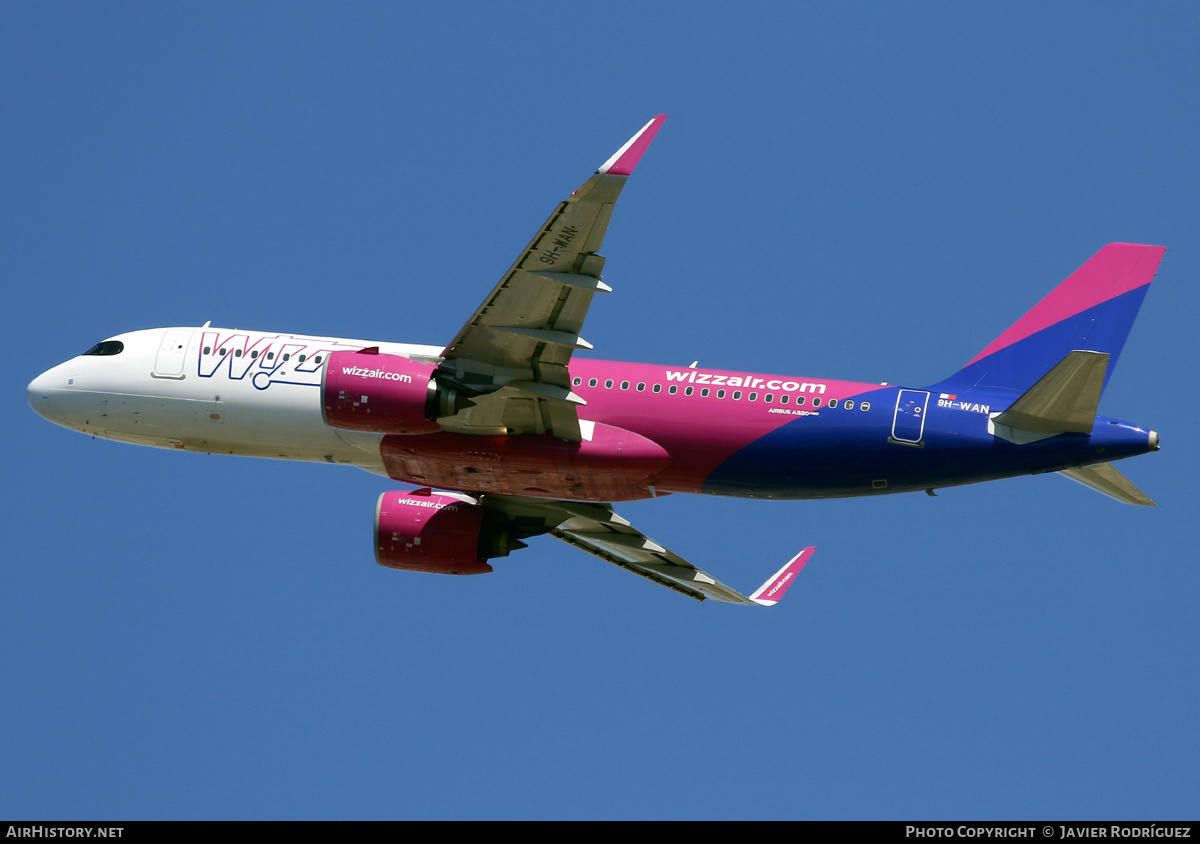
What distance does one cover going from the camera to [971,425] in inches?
1199

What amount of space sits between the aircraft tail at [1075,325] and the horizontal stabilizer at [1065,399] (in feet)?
6.96

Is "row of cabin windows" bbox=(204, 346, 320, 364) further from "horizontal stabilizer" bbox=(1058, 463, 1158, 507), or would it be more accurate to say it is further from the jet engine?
"horizontal stabilizer" bbox=(1058, 463, 1158, 507)

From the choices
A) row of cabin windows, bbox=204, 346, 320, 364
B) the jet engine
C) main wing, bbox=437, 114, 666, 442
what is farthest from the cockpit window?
main wing, bbox=437, 114, 666, 442

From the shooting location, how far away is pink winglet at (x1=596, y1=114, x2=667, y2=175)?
A: 976 inches

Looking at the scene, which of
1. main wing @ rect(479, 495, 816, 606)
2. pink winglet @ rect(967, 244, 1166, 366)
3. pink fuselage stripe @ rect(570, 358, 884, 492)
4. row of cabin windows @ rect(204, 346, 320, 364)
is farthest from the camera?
main wing @ rect(479, 495, 816, 606)

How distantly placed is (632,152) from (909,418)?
10413 millimetres

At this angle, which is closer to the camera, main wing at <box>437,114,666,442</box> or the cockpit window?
main wing at <box>437,114,666,442</box>

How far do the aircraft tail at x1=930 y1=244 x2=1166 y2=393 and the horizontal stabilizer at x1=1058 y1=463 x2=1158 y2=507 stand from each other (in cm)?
269

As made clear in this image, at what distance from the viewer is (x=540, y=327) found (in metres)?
28.9

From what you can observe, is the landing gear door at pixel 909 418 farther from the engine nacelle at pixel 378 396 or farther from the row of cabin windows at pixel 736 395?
the engine nacelle at pixel 378 396

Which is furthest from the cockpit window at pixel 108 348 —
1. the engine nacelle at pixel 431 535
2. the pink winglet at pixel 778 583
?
the pink winglet at pixel 778 583
